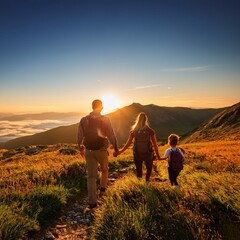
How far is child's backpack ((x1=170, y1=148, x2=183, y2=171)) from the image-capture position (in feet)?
32.2

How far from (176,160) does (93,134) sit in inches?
122

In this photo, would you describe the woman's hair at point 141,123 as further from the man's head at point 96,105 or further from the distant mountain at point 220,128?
the distant mountain at point 220,128

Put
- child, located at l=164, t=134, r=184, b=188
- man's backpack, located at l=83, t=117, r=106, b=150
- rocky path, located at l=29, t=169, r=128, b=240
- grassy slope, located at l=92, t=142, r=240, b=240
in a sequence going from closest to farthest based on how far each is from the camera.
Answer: grassy slope, located at l=92, t=142, r=240, b=240 → rocky path, located at l=29, t=169, r=128, b=240 → man's backpack, located at l=83, t=117, r=106, b=150 → child, located at l=164, t=134, r=184, b=188

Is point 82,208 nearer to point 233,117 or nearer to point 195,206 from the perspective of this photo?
point 195,206

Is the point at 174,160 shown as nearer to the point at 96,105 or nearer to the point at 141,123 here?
the point at 141,123

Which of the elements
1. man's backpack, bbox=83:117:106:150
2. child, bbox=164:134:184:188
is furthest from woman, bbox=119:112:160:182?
man's backpack, bbox=83:117:106:150

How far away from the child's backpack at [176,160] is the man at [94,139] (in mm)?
2108

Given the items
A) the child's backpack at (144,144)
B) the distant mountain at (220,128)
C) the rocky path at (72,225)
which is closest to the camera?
the rocky path at (72,225)

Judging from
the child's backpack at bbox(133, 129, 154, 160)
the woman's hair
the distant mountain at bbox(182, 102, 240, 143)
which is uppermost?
the woman's hair

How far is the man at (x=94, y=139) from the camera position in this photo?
896 centimetres

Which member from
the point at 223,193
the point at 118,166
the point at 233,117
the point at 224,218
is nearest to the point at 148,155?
the point at 223,193

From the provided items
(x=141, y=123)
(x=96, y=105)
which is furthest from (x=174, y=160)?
(x=96, y=105)

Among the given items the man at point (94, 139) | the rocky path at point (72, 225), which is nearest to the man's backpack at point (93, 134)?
the man at point (94, 139)

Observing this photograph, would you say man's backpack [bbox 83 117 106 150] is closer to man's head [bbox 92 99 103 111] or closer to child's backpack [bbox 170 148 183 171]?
man's head [bbox 92 99 103 111]
